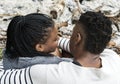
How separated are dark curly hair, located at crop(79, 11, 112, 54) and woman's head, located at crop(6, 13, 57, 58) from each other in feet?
1.11

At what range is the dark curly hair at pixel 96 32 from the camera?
2.10 metres

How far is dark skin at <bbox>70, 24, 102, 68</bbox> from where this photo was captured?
2133 millimetres

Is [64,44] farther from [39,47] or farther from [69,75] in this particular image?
[69,75]

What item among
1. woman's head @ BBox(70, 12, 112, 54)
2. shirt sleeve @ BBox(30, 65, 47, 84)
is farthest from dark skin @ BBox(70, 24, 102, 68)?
shirt sleeve @ BBox(30, 65, 47, 84)

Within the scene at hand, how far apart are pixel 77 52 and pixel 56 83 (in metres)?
0.21

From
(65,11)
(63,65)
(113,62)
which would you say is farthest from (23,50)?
(65,11)

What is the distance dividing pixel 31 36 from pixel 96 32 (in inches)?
18.3

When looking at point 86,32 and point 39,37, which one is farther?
point 39,37

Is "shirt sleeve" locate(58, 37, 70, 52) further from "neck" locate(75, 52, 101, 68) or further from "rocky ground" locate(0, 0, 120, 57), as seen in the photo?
"rocky ground" locate(0, 0, 120, 57)

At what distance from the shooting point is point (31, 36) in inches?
93.9

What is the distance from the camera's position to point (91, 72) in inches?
82.7

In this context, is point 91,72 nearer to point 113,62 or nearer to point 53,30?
point 113,62

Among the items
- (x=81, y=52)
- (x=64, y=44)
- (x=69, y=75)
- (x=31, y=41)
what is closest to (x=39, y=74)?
(x=69, y=75)

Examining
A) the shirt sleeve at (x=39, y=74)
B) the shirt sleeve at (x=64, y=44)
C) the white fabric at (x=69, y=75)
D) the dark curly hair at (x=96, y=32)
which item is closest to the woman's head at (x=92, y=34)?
the dark curly hair at (x=96, y=32)
